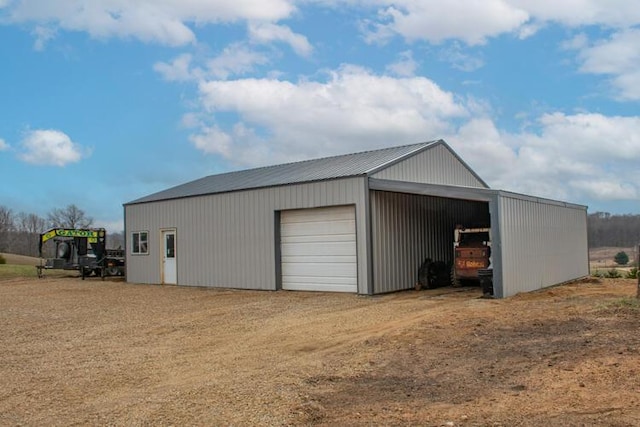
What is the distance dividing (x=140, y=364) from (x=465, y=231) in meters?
11.4

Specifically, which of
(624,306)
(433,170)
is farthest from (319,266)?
(624,306)

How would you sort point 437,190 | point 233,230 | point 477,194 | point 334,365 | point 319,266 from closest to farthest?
1. point 334,365
2. point 477,194
3. point 437,190
4. point 319,266
5. point 233,230

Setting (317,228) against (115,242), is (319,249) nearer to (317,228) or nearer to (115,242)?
(317,228)

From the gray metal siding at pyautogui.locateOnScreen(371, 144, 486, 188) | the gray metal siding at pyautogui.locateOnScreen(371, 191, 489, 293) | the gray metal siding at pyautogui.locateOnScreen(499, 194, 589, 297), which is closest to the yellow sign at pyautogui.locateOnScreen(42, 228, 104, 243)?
the gray metal siding at pyautogui.locateOnScreen(371, 144, 486, 188)

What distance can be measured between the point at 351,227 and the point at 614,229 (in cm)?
4289

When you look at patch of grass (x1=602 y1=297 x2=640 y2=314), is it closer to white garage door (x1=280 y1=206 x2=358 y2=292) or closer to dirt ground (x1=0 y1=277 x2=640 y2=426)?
dirt ground (x1=0 y1=277 x2=640 y2=426)

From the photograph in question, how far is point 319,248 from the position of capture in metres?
17.0

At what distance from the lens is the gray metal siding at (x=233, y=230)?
16.5m

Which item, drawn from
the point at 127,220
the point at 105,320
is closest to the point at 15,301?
the point at 105,320

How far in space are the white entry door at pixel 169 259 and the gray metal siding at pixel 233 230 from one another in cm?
31

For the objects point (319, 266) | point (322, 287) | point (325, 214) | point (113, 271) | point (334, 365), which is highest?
point (325, 214)

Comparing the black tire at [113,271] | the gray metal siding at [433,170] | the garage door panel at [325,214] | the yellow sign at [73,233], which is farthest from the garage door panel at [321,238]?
the yellow sign at [73,233]

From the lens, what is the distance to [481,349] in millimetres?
7961

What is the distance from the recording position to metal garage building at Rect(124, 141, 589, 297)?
15.6 meters
